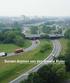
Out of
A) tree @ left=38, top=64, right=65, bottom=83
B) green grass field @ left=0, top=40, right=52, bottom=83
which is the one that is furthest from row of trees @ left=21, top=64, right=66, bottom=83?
green grass field @ left=0, top=40, right=52, bottom=83

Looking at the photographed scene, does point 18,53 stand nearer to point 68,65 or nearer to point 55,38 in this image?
point 68,65

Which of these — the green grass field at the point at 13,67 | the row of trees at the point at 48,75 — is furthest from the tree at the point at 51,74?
the green grass field at the point at 13,67

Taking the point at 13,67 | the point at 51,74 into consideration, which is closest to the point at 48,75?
the point at 51,74

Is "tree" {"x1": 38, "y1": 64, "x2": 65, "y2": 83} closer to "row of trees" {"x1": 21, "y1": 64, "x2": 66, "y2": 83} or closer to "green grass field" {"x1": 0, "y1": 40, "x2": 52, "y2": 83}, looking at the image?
"row of trees" {"x1": 21, "y1": 64, "x2": 66, "y2": 83}

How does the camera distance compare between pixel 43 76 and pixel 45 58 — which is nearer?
pixel 43 76

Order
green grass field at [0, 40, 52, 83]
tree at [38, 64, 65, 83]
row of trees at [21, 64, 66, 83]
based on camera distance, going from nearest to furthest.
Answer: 1. row of trees at [21, 64, 66, 83]
2. tree at [38, 64, 65, 83]
3. green grass field at [0, 40, 52, 83]

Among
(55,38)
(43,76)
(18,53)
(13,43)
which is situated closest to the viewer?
(43,76)

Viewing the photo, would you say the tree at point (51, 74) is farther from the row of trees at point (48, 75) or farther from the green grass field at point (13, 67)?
the green grass field at point (13, 67)

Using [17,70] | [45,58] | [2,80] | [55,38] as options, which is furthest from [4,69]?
[55,38]

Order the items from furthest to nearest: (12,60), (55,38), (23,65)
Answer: (55,38) < (12,60) < (23,65)
